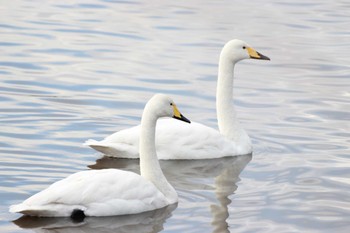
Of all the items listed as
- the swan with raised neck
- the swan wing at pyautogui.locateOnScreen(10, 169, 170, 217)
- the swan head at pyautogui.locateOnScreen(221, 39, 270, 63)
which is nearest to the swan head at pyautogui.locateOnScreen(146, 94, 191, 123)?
the swan wing at pyautogui.locateOnScreen(10, 169, 170, 217)

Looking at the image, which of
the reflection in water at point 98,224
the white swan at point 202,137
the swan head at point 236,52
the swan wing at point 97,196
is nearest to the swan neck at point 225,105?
the white swan at point 202,137

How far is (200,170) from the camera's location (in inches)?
492

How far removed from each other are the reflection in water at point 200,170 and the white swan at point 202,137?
79 millimetres

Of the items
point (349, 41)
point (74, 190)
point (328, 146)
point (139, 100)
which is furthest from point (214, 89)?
point (74, 190)

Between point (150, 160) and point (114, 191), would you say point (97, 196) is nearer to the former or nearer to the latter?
point (114, 191)

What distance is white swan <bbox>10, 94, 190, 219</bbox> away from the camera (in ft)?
33.2

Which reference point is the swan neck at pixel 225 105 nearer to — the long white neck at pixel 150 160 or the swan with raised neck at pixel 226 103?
the swan with raised neck at pixel 226 103

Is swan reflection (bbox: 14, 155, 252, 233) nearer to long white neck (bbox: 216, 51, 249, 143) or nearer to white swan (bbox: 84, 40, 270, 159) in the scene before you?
white swan (bbox: 84, 40, 270, 159)

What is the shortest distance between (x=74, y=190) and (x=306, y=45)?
1030 centimetres

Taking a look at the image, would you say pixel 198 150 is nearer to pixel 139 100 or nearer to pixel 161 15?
pixel 139 100

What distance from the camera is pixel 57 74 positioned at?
16703 mm

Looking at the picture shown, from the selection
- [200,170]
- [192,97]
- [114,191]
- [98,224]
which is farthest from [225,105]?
[98,224]

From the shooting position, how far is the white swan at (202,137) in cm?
1258

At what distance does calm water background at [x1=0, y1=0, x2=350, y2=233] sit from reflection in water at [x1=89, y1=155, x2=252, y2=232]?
0.8 inches
